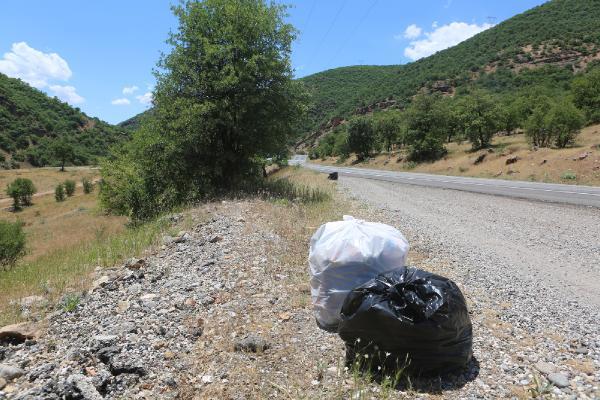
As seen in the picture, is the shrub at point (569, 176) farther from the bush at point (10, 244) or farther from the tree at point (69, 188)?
the tree at point (69, 188)

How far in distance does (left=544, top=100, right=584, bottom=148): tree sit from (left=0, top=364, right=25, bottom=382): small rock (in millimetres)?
34510

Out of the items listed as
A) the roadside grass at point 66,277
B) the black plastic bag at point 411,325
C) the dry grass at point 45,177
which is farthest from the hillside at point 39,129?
the black plastic bag at point 411,325

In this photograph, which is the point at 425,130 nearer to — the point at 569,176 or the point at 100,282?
the point at 569,176

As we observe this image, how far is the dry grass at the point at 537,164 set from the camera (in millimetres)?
20922

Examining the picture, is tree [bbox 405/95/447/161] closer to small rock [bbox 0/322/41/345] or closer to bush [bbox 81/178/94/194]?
small rock [bbox 0/322/41/345]

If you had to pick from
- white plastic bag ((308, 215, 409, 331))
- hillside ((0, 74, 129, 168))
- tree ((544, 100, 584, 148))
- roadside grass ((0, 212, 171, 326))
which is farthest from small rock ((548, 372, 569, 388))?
hillside ((0, 74, 129, 168))

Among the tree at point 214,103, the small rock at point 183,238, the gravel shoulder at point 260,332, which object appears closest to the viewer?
the gravel shoulder at point 260,332

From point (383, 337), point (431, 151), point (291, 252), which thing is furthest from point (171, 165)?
point (431, 151)

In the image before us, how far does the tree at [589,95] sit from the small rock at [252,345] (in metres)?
45.0

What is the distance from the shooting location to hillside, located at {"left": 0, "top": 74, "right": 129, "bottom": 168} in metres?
92.4

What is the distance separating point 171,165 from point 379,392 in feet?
43.3

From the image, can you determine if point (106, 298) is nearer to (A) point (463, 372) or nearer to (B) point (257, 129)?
(A) point (463, 372)

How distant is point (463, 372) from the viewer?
3268mm

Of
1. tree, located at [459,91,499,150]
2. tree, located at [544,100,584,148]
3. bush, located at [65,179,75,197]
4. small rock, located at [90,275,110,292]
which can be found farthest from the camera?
bush, located at [65,179,75,197]
